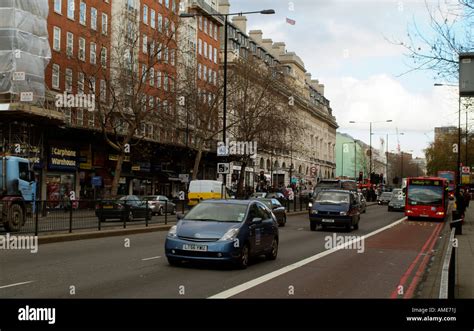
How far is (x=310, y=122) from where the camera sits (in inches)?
4390

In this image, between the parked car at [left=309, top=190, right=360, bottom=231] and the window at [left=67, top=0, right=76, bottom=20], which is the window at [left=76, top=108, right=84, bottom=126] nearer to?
the window at [left=67, top=0, right=76, bottom=20]

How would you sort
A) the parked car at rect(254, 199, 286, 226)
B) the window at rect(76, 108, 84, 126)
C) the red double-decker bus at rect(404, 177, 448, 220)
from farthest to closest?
the window at rect(76, 108, 84, 126), the red double-decker bus at rect(404, 177, 448, 220), the parked car at rect(254, 199, 286, 226)

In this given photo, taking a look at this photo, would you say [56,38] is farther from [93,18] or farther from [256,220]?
[256,220]

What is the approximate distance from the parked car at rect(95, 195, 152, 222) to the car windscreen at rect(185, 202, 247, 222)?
8558mm

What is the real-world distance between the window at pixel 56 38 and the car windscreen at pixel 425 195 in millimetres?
27162

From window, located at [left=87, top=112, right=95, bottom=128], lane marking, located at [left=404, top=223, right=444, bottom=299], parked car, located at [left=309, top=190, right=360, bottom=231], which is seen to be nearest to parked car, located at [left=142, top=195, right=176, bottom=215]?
parked car, located at [left=309, top=190, right=360, bottom=231]

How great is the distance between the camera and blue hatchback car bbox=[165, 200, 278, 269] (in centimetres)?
1172

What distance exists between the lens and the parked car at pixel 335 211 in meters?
25.0

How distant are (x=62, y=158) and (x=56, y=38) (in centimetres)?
917

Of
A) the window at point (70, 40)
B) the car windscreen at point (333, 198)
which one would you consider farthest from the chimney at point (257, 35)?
the car windscreen at point (333, 198)

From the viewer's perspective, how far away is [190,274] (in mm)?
11266

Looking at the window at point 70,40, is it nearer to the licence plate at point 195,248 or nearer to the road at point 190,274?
the road at point 190,274
